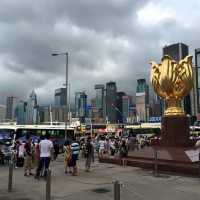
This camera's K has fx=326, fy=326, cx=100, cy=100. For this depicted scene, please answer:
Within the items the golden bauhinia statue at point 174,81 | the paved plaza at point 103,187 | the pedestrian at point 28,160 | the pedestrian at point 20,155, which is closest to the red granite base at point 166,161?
the paved plaza at point 103,187

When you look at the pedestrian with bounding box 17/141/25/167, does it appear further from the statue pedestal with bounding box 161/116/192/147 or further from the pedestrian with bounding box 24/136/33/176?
the statue pedestal with bounding box 161/116/192/147

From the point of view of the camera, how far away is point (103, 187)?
11.1 metres

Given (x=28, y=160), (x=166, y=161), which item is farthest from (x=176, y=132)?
(x=28, y=160)

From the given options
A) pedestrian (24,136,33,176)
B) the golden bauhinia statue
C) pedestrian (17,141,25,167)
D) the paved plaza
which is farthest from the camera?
the golden bauhinia statue

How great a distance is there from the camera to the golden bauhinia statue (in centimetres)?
2188

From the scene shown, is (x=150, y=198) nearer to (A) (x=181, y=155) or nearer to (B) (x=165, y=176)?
(B) (x=165, y=176)

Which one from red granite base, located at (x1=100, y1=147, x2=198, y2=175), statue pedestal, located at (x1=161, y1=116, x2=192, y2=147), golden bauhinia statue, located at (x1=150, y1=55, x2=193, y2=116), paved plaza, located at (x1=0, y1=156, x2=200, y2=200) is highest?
golden bauhinia statue, located at (x1=150, y1=55, x2=193, y2=116)

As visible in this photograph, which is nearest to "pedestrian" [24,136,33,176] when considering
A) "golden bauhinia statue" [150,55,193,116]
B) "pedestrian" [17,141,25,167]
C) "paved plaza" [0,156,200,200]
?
"paved plaza" [0,156,200,200]

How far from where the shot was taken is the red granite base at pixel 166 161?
47.4 ft

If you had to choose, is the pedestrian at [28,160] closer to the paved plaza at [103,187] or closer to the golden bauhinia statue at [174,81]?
the paved plaza at [103,187]

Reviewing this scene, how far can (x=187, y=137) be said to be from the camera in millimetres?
20672

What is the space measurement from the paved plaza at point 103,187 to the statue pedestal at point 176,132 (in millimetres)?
6398

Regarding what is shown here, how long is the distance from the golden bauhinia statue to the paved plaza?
8.63m

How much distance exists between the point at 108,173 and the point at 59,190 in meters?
4.40
